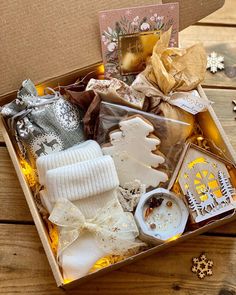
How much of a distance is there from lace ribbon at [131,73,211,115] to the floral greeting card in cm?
7

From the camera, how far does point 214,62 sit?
1163 millimetres

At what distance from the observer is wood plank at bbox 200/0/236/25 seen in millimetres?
1216

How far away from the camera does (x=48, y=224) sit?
37.5 inches

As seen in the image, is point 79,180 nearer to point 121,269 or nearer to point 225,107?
point 121,269

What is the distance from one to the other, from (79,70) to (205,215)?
39cm

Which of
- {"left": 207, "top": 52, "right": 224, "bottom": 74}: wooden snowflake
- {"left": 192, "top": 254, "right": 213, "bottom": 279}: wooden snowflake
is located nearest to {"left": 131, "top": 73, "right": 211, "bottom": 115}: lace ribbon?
{"left": 207, "top": 52, "right": 224, "bottom": 74}: wooden snowflake

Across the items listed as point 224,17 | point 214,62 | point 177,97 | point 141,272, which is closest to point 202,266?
point 141,272

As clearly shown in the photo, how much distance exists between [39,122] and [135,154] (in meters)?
0.20

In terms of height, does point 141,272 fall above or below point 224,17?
below

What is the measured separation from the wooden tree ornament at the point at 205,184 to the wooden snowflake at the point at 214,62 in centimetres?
27

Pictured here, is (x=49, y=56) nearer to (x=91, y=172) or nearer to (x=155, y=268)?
(x=91, y=172)

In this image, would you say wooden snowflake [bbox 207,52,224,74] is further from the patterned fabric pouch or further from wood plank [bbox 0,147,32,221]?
wood plank [bbox 0,147,32,221]

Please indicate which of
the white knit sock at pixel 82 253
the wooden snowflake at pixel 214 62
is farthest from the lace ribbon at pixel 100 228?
the wooden snowflake at pixel 214 62

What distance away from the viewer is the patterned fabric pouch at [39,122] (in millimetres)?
971
